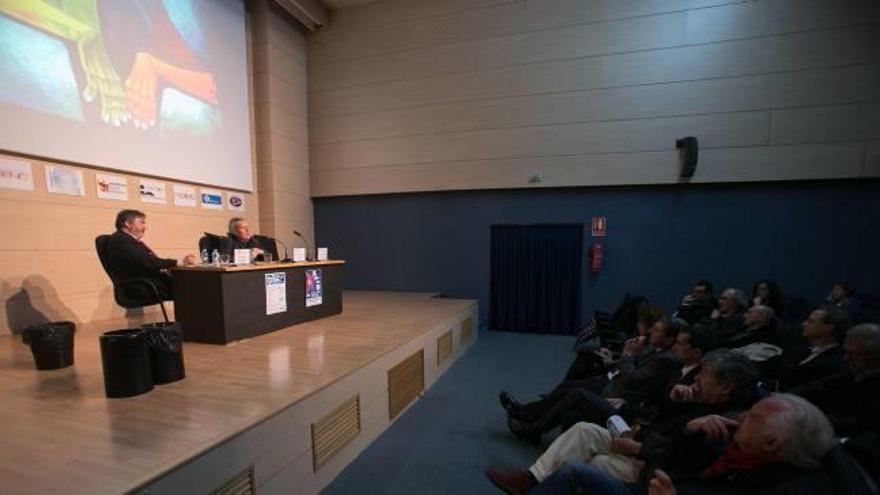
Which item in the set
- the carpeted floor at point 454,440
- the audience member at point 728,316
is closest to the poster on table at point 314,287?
the carpeted floor at point 454,440

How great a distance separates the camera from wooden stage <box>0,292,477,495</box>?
1365 millimetres

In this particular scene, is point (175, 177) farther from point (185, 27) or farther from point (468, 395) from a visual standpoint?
point (468, 395)

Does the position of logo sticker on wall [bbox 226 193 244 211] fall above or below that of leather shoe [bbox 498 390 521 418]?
above

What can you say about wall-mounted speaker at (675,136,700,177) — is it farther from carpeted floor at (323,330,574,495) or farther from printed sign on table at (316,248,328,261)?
printed sign on table at (316,248,328,261)

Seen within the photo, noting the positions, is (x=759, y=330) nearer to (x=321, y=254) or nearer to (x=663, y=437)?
(x=663, y=437)

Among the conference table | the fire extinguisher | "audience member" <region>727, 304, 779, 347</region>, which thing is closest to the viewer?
"audience member" <region>727, 304, 779, 347</region>

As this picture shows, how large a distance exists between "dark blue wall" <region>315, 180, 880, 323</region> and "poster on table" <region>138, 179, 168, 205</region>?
253cm

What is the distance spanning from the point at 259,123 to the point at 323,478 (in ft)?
17.2

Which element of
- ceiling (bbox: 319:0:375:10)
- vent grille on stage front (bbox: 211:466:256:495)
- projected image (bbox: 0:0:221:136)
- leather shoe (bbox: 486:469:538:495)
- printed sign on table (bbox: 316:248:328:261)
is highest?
ceiling (bbox: 319:0:375:10)

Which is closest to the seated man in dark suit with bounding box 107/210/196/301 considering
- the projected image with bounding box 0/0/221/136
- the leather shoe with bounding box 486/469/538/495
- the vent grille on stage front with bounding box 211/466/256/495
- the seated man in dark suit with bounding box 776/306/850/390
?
the projected image with bounding box 0/0/221/136

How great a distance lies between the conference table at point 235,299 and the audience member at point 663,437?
2170 mm

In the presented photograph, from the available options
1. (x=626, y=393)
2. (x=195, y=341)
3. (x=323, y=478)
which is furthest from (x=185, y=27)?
(x=626, y=393)

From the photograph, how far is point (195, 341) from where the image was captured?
2941 millimetres

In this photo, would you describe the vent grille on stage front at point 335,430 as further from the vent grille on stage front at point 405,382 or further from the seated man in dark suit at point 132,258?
the seated man in dark suit at point 132,258
